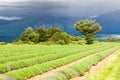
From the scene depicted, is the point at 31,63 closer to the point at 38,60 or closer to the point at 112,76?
the point at 38,60

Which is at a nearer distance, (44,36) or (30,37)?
(30,37)

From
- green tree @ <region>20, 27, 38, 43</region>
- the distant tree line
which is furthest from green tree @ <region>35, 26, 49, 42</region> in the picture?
green tree @ <region>20, 27, 38, 43</region>

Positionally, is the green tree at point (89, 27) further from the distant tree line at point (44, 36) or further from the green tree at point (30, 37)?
the green tree at point (30, 37)

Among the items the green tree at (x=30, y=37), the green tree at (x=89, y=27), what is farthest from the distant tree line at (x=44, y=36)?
the green tree at (x=89, y=27)

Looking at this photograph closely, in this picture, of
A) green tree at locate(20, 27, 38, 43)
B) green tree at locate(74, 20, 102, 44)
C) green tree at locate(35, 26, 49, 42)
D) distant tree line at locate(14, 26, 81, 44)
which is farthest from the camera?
green tree at locate(35, 26, 49, 42)

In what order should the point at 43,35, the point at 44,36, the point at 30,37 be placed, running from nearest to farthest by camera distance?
the point at 30,37
the point at 44,36
the point at 43,35

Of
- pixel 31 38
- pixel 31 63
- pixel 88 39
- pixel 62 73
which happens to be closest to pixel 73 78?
pixel 62 73

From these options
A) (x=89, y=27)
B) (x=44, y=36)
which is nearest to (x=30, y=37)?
(x=44, y=36)

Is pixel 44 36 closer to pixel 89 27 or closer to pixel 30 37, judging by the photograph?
pixel 30 37

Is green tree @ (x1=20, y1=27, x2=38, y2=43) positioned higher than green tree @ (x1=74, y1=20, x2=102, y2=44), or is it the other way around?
green tree @ (x1=74, y1=20, x2=102, y2=44)

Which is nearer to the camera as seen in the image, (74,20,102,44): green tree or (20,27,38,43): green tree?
(74,20,102,44): green tree

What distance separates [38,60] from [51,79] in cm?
1524

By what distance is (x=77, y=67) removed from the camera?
109 feet

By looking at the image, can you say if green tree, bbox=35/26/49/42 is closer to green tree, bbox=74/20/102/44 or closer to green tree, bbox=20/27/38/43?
green tree, bbox=20/27/38/43
